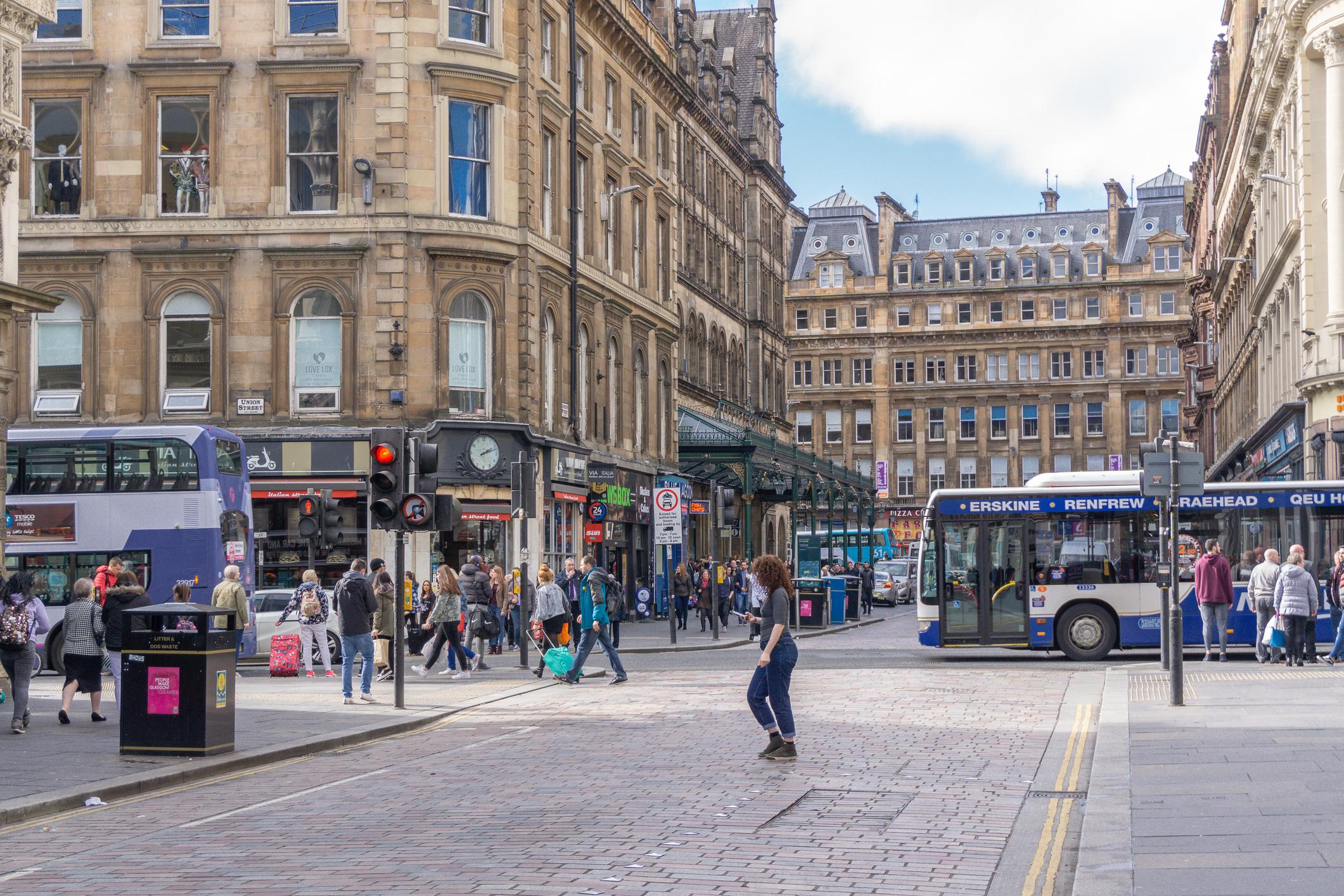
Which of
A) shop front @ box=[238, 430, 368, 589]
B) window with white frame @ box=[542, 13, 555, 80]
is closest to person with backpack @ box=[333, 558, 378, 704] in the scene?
shop front @ box=[238, 430, 368, 589]

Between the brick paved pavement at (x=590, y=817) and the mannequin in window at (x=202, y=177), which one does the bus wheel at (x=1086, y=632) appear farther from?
the mannequin in window at (x=202, y=177)

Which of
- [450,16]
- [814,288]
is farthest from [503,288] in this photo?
[814,288]

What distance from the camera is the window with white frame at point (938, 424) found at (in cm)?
11325

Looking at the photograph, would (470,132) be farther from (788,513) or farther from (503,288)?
(788,513)

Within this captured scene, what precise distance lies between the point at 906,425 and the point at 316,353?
79906mm

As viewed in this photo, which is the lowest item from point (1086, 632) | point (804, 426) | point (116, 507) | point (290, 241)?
point (1086, 632)

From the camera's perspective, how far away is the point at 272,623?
2914 cm

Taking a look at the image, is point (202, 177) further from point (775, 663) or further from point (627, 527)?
point (775, 663)

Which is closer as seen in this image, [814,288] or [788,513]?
[788,513]

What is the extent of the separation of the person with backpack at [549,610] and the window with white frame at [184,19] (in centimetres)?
1985

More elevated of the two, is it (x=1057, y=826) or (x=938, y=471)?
(x=938, y=471)

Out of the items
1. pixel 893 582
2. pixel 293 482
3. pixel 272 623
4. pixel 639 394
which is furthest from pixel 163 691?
pixel 893 582

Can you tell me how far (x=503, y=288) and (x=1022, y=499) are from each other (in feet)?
49.0

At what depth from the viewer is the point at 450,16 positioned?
3841 cm
